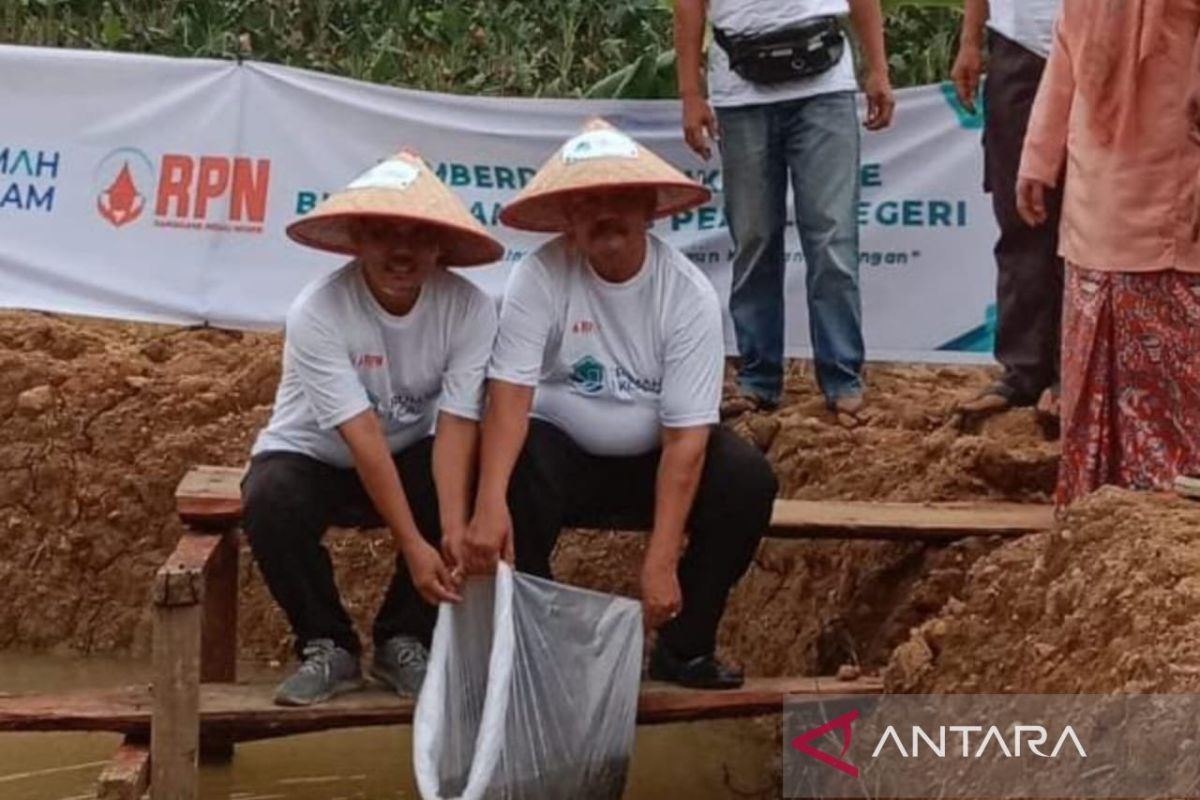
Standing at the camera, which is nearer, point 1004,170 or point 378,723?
point 378,723

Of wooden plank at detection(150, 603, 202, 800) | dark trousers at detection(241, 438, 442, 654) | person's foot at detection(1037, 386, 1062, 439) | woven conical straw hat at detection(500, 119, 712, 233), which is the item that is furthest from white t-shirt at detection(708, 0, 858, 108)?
wooden plank at detection(150, 603, 202, 800)

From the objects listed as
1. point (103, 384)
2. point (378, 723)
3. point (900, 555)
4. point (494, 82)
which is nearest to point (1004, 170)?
point (900, 555)

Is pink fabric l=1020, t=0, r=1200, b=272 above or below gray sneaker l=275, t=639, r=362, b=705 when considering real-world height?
above

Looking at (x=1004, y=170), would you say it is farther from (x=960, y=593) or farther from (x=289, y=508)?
(x=289, y=508)

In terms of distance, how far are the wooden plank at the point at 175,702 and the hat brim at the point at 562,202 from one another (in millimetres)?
1070

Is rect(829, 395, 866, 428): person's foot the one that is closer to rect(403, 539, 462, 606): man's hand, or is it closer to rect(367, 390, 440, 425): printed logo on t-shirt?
rect(367, 390, 440, 425): printed logo on t-shirt

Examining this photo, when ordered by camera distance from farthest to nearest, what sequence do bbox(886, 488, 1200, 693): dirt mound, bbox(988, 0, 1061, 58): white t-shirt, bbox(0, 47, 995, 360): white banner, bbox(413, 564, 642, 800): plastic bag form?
bbox(0, 47, 995, 360): white banner, bbox(988, 0, 1061, 58): white t-shirt, bbox(413, 564, 642, 800): plastic bag, bbox(886, 488, 1200, 693): dirt mound

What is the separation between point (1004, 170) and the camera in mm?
5945

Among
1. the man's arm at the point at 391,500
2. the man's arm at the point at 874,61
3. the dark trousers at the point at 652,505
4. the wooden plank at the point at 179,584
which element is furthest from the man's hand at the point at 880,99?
the wooden plank at the point at 179,584

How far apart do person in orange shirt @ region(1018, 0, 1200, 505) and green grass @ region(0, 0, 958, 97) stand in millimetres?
5428

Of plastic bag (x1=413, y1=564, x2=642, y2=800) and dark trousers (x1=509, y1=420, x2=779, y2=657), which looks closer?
plastic bag (x1=413, y1=564, x2=642, y2=800)

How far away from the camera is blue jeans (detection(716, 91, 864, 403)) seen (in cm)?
622

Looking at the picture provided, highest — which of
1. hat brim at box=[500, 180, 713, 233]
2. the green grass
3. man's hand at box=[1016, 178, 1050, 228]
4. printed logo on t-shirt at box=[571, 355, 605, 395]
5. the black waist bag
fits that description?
the green grass

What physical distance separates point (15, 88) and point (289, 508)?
10.9 ft
